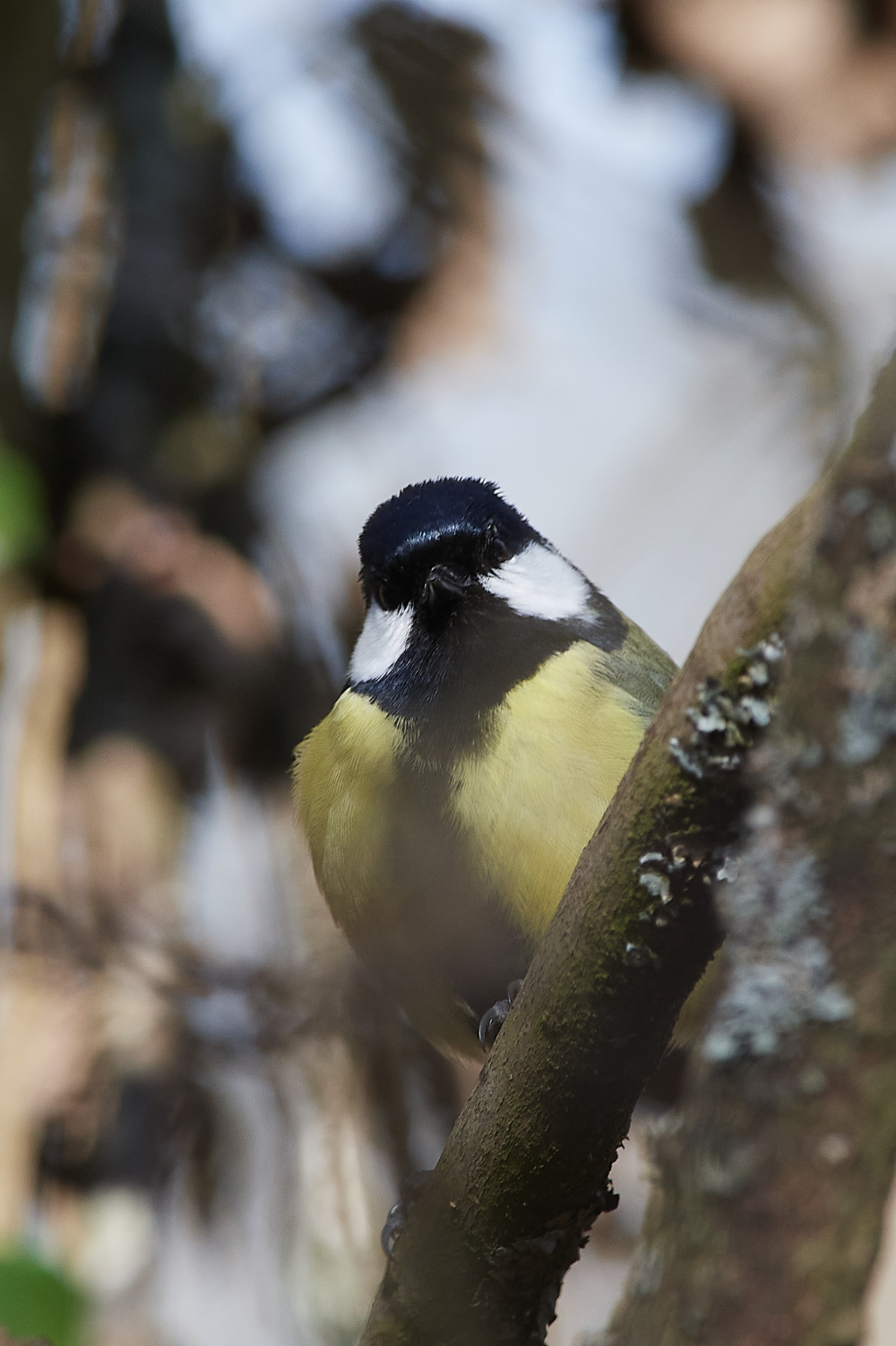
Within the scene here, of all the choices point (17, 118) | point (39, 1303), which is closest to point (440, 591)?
point (39, 1303)

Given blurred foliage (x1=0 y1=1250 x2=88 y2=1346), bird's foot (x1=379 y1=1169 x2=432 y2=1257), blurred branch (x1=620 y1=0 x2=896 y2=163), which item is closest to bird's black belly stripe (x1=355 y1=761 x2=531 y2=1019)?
bird's foot (x1=379 y1=1169 x2=432 y2=1257)

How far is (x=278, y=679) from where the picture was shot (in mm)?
2570

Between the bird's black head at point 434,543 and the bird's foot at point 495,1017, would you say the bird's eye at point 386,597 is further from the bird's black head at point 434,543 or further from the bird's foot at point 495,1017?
the bird's foot at point 495,1017

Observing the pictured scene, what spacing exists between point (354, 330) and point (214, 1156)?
1767 millimetres

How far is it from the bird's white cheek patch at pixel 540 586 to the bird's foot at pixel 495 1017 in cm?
49

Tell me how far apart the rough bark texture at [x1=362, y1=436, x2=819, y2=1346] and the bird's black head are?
743 millimetres

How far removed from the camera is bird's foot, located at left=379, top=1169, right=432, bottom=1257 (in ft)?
4.62

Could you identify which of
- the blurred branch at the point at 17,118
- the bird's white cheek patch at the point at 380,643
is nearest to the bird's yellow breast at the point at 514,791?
the bird's white cheek patch at the point at 380,643

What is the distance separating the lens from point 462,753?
1.43 metres

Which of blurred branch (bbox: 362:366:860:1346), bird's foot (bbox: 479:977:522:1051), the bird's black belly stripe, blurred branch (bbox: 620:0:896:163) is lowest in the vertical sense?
blurred branch (bbox: 362:366:860:1346)

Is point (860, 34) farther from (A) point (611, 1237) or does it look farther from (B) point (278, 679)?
(A) point (611, 1237)

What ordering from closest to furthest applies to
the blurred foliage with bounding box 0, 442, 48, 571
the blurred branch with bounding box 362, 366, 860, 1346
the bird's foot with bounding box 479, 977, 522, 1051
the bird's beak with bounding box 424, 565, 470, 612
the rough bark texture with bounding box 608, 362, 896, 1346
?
1. the rough bark texture with bounding box 608, 362, 896, 1346
2. the blurred branch with bounding box 362, 366, 860, 1346
3. the bird's foot with bounding box 479, 977, 522, 1051
4. the bird's beak with bounding box 424, 565, 470, 612
5. the blurred foliage with bounding box 0, 442, 48, 571

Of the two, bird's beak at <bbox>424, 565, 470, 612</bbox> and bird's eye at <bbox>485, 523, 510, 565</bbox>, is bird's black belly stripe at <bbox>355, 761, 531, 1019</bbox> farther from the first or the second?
bird's eye at <bbox>485, 523, 510, 565</bbox>

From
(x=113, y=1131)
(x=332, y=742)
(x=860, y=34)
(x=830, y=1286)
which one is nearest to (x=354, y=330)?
(x=860, y=34)
